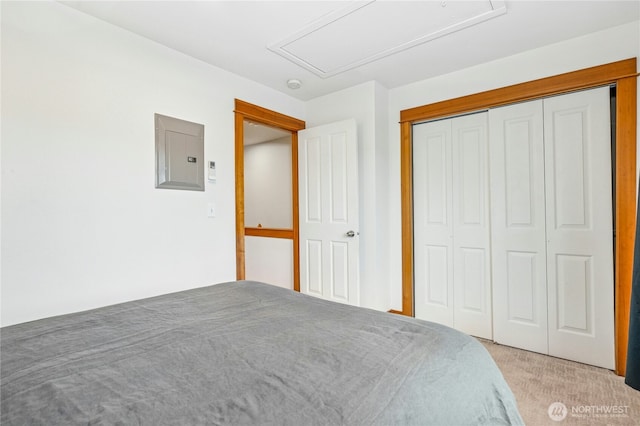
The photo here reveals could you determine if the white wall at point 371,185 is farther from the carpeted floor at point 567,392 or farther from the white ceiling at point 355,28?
the carpeted floor at point 567,392

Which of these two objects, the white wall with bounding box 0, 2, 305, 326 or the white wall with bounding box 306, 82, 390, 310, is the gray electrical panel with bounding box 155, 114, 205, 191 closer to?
the white wall with bounding box 0, 2, 305, 326

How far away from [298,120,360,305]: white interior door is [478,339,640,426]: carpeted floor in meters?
1.42

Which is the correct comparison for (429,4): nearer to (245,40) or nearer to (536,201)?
(245,40)

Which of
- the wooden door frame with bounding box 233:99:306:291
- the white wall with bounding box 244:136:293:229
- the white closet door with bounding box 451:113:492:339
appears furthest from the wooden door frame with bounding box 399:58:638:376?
the white wall with bounding box 244:136:293:229

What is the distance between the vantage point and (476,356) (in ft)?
3.24

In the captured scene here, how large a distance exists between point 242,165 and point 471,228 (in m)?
2.17

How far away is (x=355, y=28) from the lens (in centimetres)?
218

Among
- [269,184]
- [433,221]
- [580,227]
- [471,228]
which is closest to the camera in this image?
[580,227]

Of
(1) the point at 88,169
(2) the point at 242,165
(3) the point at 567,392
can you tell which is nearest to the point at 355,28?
(2) the point at 242,165

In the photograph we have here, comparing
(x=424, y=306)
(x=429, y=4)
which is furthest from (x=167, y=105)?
(x=424, y=306)

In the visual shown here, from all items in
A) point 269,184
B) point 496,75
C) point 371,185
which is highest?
point 496,75

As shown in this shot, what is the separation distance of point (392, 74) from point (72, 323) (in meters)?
2.94

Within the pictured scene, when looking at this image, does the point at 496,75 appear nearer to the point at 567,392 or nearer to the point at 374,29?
the point at 374,29

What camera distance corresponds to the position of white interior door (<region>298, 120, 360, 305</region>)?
123 inches
